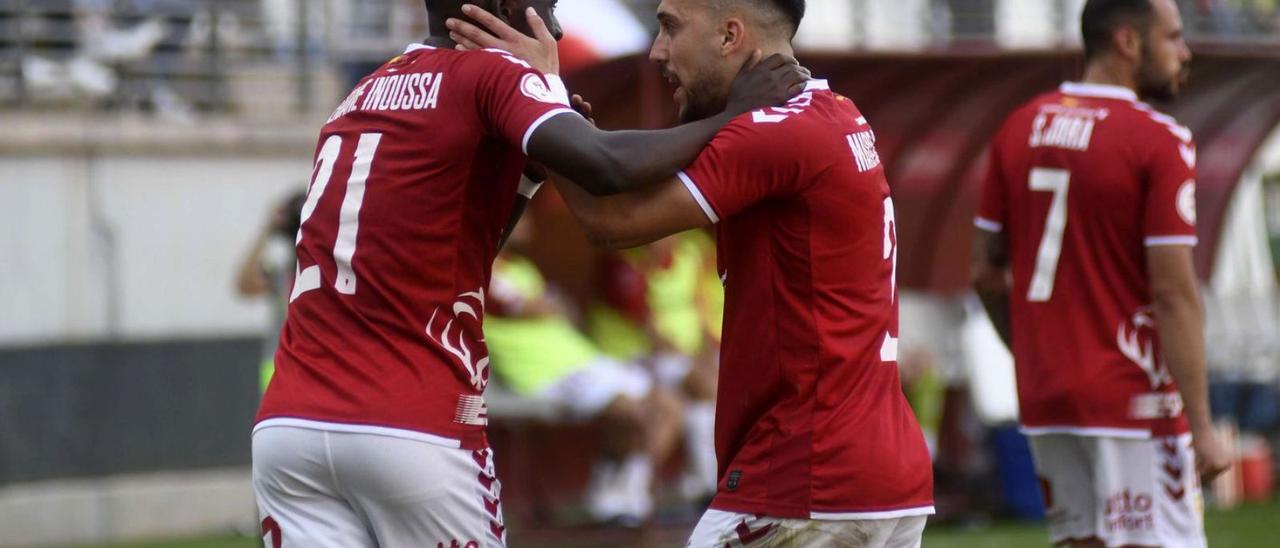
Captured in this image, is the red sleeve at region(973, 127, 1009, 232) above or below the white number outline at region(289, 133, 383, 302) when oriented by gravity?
below

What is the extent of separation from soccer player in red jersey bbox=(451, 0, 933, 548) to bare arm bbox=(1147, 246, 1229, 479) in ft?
5.37

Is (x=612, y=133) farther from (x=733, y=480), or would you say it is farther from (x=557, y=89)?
(x=733, y=480)

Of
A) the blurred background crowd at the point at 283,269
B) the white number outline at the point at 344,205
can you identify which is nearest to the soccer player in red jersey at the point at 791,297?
the white number outline at the point at 344,205

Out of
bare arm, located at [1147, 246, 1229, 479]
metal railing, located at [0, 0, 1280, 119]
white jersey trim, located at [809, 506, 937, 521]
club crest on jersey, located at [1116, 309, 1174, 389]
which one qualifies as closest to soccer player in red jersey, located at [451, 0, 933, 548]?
white jersey trim, located at [809, 506, 937, 521]

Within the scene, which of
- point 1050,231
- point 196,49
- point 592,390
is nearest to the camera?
point 1050,231

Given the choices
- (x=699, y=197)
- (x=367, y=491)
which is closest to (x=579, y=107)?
(x=699, y=197)

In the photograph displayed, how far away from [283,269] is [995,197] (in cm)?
482

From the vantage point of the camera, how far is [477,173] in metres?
4.20

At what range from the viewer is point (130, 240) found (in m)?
11.7

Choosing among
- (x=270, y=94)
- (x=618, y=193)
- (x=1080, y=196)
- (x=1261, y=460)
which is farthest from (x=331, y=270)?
(x=1261, y=460)

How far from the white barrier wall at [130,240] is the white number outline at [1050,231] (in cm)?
706

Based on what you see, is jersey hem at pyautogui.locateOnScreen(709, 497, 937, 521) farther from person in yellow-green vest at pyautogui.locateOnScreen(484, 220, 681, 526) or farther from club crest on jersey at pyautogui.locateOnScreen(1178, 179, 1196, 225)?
person in yellow-green vest at pyautogui.locateOnScreen(484, 220, 681, 526)

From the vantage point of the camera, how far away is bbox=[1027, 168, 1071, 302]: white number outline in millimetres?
5965

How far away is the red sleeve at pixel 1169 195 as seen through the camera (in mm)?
5672
